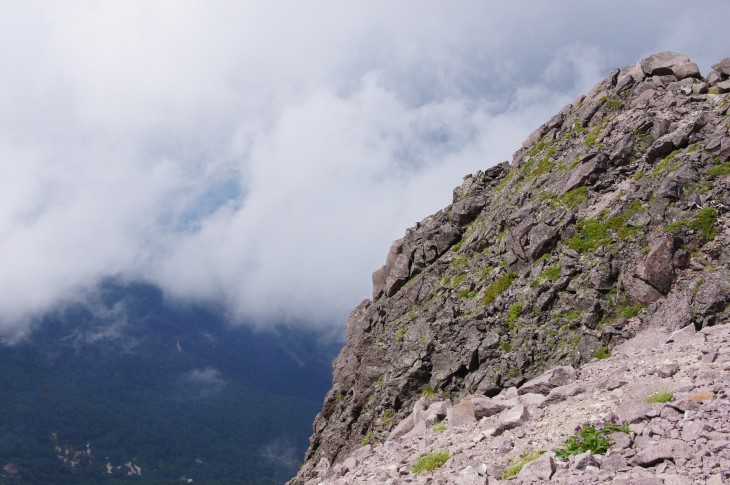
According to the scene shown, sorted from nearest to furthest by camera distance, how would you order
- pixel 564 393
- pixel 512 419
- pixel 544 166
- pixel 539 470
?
pixel 539 470 → pixel 512 419 → pixel 564 393 → pixel 544 166

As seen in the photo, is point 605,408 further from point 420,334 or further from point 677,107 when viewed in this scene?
point 677,107

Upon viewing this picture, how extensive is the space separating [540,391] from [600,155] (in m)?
23.3

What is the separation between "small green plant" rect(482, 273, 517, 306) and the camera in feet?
135

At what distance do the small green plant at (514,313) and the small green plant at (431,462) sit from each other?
1666 centimetres

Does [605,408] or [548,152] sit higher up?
[548,152]

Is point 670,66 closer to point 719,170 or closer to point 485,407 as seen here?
point 719,170

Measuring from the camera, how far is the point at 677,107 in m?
44.5

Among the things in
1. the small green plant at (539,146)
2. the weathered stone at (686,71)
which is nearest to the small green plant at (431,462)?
the small green plant at (539,146)

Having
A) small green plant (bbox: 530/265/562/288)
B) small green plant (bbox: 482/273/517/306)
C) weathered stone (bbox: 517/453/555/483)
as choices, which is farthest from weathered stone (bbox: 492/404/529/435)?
small green plant (bbox: 482/273/517/306)

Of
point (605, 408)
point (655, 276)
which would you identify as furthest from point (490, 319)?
point (605, 408)

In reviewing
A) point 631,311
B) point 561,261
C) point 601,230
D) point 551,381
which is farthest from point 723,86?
point 551,381

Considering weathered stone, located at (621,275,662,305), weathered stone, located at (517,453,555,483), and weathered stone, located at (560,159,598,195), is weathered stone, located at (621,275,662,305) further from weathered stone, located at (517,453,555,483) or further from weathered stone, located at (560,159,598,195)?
weathered stone, located at (517,453,555,483)

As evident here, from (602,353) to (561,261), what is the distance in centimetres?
846

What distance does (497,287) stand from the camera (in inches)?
1642
